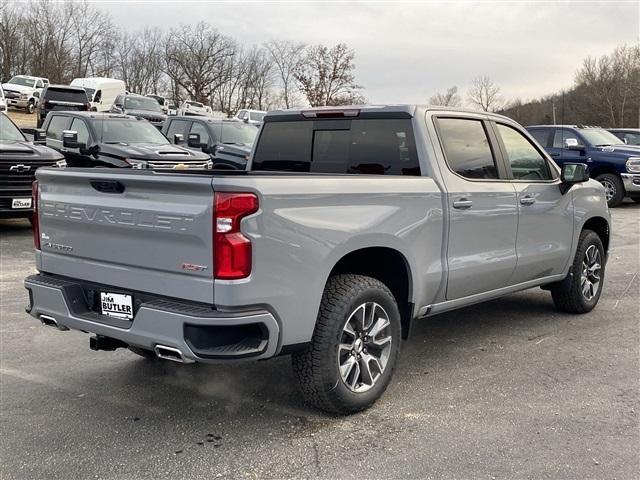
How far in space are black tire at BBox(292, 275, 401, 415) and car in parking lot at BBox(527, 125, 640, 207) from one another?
11580 millimetres

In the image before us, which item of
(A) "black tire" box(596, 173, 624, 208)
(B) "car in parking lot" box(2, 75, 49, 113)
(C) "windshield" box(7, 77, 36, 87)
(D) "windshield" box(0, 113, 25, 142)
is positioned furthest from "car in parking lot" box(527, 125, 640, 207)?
(C) "windshield" box(7, 77, 36, 87)

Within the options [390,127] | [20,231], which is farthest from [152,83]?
[390,127]

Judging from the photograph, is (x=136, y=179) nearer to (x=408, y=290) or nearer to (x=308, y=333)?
(x=308, y=333)

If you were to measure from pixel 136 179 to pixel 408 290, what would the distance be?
1807mm

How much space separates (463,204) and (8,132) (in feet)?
29.5

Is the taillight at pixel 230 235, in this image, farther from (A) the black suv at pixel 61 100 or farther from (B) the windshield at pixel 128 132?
(A) the black suv at pixel 61 100

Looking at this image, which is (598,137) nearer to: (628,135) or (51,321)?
(628,135)

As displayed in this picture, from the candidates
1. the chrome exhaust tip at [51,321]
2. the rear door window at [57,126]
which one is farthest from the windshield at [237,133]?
the chrome exhaust tip at [51,321]

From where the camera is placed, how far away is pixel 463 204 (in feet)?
14.3

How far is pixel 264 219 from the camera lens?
3.14 metres

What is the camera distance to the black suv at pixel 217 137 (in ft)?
47.1

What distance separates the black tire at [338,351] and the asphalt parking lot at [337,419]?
0.46ft

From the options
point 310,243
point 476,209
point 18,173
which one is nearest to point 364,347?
point 310,243

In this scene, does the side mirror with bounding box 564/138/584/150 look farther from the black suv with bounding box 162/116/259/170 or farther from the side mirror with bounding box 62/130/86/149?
the side mirror with bounding box 62/130/86/149
